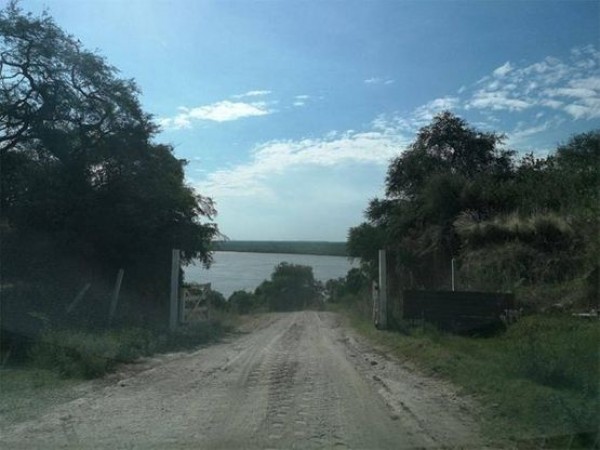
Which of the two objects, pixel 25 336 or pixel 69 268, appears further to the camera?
pixel 69 268

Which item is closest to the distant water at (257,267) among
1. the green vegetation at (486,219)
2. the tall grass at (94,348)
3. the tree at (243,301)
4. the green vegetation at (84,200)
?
the tree at (243,301)

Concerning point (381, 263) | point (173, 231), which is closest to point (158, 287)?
point (173, 231)

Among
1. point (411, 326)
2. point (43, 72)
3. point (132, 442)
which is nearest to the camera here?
point (132, 442)

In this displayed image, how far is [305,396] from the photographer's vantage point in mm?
9555

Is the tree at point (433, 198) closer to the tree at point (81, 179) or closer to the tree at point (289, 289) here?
the tree at point (81, 179)

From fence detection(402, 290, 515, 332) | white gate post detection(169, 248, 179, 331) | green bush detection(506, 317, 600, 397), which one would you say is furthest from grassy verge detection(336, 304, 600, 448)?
white gate post detection(169, 248, 179, 331)

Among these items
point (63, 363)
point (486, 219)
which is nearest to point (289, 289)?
point (486, 219)

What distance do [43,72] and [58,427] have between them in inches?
729

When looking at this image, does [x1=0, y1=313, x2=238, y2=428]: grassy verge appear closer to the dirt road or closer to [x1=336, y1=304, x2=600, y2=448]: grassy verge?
the dirt road

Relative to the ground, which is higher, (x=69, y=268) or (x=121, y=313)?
(x=69, y=268)

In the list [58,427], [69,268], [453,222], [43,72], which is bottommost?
[58,427]

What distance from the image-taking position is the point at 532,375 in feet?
31.1

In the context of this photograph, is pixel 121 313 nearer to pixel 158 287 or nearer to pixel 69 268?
pixel 69 268

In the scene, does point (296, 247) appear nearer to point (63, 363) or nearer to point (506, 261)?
point (506, 261)
